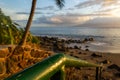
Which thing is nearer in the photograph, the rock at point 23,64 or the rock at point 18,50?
the rock at point 23,64

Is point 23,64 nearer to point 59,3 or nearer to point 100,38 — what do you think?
point 59,3

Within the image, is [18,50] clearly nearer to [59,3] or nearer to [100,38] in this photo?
[59,3]

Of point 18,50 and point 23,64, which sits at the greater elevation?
point 18,50

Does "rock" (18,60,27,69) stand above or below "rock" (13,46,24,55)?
below

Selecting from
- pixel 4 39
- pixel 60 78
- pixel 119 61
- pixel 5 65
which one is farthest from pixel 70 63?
pixel 119 61

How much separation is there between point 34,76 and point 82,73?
1677cm

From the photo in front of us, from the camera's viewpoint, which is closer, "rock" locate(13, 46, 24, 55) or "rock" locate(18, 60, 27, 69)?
"rock" locate(18, 60, 27, 69)

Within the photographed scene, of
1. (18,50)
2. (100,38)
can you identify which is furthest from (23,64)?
(100,38)

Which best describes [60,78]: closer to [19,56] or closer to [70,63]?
[70,63]

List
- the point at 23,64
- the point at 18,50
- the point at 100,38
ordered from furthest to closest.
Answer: the point at 100,38 → the point at 18,50 → the point at 23,64

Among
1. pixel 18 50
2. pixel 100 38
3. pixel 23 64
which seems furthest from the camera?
pixel 100 38

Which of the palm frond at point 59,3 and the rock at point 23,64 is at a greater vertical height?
the palm frond at point 59,3

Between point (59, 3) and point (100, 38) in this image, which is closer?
point (59, 3)

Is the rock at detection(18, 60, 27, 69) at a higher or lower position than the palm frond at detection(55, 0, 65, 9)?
lower
